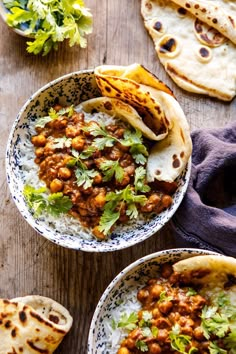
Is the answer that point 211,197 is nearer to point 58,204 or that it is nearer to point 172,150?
point 172,150

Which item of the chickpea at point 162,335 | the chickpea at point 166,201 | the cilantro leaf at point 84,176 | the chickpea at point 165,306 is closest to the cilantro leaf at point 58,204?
the cilantro leaf at point 84,176

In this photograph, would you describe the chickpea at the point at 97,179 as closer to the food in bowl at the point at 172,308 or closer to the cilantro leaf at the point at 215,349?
the food in bowl at the point at 172,308

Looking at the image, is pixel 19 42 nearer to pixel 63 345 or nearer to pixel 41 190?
pixel 41 190

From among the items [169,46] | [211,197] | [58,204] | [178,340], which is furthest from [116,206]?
[169,46]

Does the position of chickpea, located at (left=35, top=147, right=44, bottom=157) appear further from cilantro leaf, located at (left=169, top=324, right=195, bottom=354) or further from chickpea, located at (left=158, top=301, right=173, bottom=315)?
cilantro leaf, located at (left=169, top=324, right=195, bottom=354)

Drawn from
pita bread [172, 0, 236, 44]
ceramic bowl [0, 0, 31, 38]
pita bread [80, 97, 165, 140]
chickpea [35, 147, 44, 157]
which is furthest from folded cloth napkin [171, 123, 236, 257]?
ceramic bowl [0, 0, 31, 38]

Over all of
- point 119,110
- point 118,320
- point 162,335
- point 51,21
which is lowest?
point 118,320

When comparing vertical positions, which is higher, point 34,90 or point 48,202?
point 34,90
